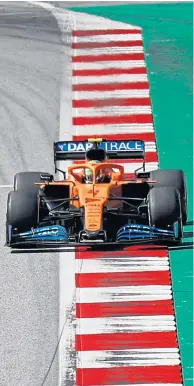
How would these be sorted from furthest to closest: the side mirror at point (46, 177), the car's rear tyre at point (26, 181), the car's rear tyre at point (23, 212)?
the car's rear tyre at point (26, 181) → the side mirror at point (46, 177) → the car's rear tyre at point (23, 212)

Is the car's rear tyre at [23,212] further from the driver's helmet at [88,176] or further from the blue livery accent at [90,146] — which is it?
the blue livery accent at [90,146]

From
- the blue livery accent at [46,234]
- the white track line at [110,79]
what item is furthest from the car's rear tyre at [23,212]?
the white track line at [110,79]

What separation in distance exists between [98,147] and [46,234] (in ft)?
5.98

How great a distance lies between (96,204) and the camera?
1608 cm

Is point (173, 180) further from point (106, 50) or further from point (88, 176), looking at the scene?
point (106, 50)

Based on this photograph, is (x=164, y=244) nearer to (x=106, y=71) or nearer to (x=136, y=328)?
(x=136, y=328)

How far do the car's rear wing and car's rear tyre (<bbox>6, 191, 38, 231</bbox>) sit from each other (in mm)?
1189

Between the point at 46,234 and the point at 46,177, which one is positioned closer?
the point at 46,234

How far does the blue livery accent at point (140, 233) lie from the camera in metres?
16.1

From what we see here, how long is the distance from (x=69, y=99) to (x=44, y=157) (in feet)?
8.56

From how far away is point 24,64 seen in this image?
23.8 metres

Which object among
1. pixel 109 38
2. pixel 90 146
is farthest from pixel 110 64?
pixel 90 146

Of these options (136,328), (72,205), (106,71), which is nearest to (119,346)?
(136,328)

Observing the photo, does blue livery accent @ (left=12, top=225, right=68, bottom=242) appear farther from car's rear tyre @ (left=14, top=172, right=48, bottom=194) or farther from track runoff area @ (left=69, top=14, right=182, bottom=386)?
car's rear tyre @ (left=14, top=172, right=48, bottom=194)
